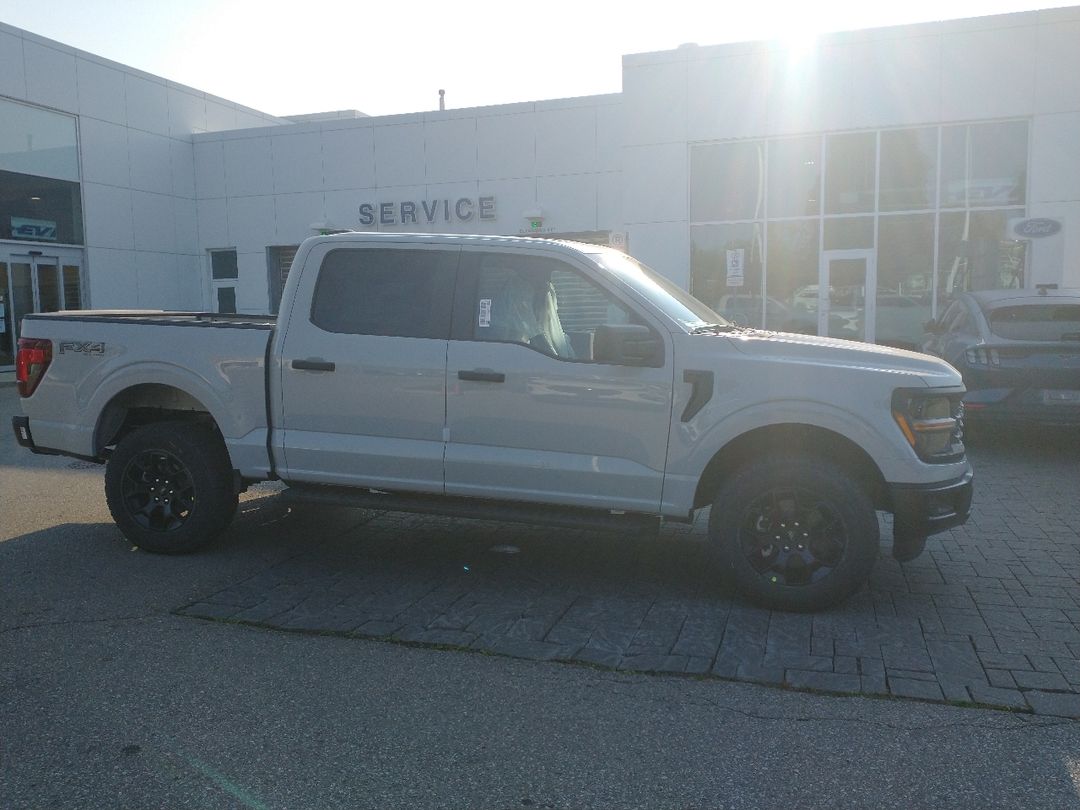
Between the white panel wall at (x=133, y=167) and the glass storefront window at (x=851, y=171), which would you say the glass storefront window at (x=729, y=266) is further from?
the white panel wall at (x=133, y=167)

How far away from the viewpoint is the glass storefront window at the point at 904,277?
58.7 ft

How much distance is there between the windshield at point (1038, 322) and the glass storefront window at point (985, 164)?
30.7ft

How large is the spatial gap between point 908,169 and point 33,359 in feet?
52.7

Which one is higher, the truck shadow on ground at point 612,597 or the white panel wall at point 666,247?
the white panel wall at point 666,247

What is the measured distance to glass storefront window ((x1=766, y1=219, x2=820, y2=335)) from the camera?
60.8 ft

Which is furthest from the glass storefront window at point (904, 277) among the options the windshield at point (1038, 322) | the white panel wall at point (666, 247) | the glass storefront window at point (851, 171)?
the windshield at point (1038, 322)

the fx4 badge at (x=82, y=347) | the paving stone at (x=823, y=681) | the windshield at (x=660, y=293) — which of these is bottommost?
the paving stone at (x=823, y=681)

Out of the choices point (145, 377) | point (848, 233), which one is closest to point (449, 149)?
point (848, 233)

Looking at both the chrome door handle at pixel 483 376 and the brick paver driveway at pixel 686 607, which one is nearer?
the brick paver driveway at pixel 686 607

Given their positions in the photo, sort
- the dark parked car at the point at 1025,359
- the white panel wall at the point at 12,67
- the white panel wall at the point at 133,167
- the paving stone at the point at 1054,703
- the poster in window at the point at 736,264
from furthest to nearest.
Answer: the white panel wall at the point at 133,167, the white panel wall at the point at 12,67, the poster in window at the point at 736,264, the dark parked car at the point at 1025,359, the paving stone at the point at 1054,703

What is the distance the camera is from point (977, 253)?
58.0ft

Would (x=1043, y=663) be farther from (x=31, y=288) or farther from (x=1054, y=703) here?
(x=31, y=288)

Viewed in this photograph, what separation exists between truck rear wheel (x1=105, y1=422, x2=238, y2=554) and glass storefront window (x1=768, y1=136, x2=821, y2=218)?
584 inches

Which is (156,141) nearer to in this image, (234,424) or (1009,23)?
(1009,23)
